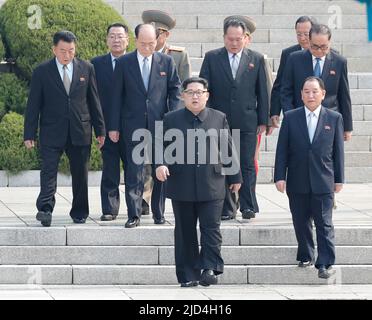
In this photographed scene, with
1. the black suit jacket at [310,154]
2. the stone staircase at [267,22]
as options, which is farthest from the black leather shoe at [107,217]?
the stone staircase at [267,22]

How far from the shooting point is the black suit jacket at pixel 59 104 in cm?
1470

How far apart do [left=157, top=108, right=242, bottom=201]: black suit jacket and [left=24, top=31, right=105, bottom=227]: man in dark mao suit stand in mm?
1445

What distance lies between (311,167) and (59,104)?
8.37 ft

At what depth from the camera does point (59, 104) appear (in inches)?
580

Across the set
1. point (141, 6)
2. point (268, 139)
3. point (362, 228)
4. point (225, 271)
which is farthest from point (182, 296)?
point (141, 6)

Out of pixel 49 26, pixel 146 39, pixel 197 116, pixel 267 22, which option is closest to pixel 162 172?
pixel 197 116

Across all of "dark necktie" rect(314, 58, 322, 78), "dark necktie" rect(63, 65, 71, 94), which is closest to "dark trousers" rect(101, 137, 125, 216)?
"dark necktie" rect(63, 65, 71, 94)

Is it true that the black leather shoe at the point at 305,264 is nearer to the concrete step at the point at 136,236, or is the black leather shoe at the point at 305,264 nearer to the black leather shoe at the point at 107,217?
the concrete step at the point at 136,236

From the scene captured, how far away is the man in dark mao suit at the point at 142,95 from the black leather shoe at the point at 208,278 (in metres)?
1.29

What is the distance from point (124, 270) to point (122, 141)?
5.23ft

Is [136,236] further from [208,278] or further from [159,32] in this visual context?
[159,32]

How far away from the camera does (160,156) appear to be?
1359 centimetres

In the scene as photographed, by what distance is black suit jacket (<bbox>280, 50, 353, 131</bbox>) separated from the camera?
1480 centimetres
